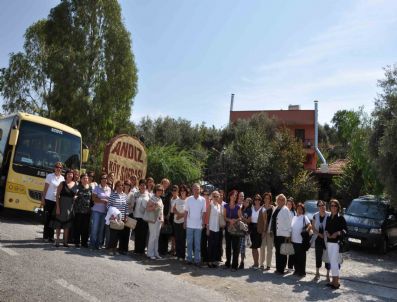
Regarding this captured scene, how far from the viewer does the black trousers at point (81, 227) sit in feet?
33.1

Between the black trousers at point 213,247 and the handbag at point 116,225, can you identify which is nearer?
the handbag at point 116,225

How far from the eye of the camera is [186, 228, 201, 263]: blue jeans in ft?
32.8

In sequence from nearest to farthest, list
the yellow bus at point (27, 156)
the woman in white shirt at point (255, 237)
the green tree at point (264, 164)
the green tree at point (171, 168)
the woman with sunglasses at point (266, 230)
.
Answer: the woman with sunglasses at point (266, 230)
the woman in white shirt at point (255, 237)
the yellow bus at point (27, 156)
the green tree at point (171, 168)
the green tree at point (264, 164)

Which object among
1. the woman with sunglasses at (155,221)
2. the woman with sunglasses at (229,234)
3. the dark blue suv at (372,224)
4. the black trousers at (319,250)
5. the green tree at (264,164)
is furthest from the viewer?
the green tree at (264,164)

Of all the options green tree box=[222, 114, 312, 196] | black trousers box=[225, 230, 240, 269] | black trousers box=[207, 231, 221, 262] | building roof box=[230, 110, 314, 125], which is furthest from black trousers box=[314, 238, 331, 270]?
building roof box=[230, 110, 314, 125]

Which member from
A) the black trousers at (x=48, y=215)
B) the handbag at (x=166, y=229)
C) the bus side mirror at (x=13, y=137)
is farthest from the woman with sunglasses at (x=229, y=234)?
the bus side mirror at (x=13, y=137)

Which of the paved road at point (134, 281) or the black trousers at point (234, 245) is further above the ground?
the black trousers at point (234, 245)

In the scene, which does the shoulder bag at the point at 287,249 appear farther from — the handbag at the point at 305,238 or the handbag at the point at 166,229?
the handbag at the point at 166,229

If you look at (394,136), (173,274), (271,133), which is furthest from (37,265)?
(271,133)

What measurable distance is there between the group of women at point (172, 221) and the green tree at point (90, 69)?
49.7ft

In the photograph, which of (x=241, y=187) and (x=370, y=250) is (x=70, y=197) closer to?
(x=370, y=250)

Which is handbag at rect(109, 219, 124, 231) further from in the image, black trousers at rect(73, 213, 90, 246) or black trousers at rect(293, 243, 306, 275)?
black trousers at rect(293, 243, 306, 275)

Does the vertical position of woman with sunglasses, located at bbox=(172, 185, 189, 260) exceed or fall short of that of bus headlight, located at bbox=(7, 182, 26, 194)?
it falls short

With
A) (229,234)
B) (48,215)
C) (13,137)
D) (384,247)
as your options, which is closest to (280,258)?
(229,234)
